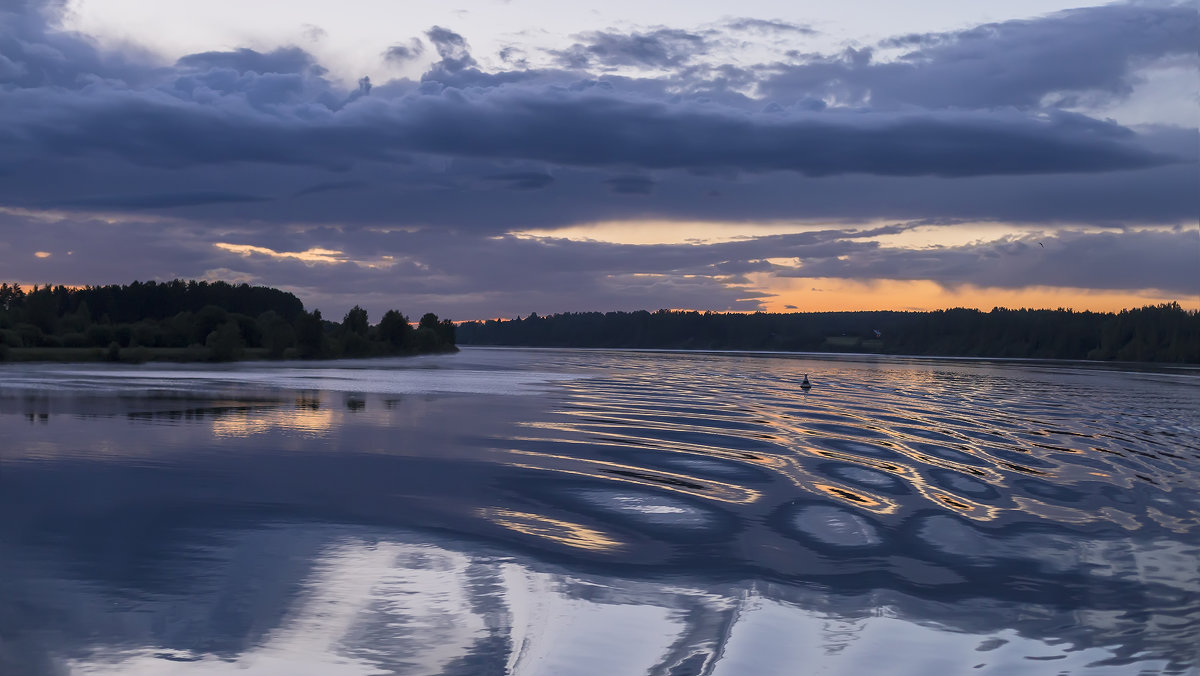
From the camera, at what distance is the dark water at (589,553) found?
31.7 feet

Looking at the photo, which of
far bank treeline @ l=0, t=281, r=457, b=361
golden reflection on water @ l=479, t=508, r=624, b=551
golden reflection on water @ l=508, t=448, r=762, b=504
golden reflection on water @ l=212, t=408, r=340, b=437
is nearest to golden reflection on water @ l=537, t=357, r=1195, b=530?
golden reflection on water @ l=508, t=448, r=762, b=504

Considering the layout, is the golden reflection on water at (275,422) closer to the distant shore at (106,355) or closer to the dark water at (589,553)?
the dark water at (589,553)

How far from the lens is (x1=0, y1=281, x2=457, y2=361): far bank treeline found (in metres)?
116

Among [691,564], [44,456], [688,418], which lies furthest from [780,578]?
[688,418]

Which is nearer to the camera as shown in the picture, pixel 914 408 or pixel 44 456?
pixel 44 456

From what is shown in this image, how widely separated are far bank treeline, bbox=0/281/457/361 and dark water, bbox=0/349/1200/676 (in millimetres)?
94956

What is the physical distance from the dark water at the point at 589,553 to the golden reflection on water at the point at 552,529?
3.1 inches

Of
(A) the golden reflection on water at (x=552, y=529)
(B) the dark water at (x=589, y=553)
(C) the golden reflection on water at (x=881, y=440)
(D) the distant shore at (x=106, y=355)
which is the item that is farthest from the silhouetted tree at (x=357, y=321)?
(A) the golden reflection on water at (x=552, y=529)

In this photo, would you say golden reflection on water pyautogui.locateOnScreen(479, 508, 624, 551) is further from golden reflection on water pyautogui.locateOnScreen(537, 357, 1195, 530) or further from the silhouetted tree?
the silhouetted tree

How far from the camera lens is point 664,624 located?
34.3ft

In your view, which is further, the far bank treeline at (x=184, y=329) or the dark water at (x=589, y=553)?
the far bank treeline at (x=184, y=329)

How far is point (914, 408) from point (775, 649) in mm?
34503

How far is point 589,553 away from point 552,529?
1.60 metres

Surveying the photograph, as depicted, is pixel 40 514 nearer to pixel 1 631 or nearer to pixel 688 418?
pixel 1 631
